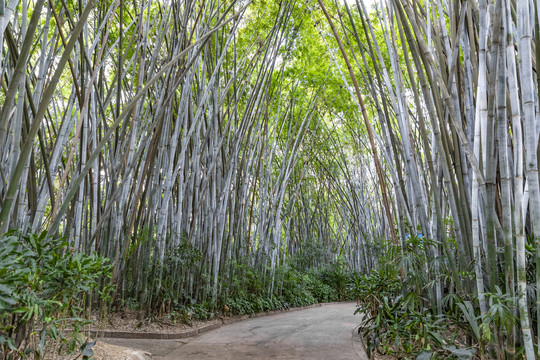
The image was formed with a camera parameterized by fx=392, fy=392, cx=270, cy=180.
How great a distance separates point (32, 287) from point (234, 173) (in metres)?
2.92

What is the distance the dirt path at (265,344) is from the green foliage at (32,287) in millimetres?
1010

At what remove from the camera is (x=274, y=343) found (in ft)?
8.91

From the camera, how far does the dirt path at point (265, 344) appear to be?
2357 millimetres

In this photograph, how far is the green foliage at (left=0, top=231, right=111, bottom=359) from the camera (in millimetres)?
1184

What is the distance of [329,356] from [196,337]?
3.97 ft

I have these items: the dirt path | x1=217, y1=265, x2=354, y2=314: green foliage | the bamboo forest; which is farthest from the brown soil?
x1=217, y1=265, x2=354, y2=314: green foliage

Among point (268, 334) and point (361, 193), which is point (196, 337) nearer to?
point (268, 334)

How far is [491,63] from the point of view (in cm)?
142

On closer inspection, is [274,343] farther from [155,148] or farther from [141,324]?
[155,148]

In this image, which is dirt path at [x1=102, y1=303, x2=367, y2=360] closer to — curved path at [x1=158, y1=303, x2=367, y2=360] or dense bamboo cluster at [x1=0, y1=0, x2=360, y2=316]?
curved path at [x1=158, y1=303, x2=367, y2=360]

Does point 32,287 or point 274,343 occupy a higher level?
point 32,287

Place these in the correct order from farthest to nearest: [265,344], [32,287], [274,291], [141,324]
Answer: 1. [274,291]
2. [141,324]
3. [265,344]
4. [32,287]

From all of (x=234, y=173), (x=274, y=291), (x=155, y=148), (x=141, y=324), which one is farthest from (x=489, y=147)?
(x=274, y=291)

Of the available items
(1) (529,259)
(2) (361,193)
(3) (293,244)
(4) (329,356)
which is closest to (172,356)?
(4) (329,356)
